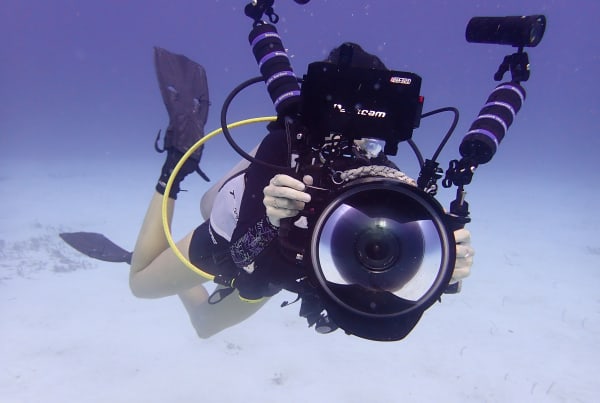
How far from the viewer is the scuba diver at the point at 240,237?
177cm

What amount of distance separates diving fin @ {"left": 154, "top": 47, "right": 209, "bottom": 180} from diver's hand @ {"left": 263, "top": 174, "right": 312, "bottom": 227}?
6.90 ft

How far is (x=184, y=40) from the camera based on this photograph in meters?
79.1

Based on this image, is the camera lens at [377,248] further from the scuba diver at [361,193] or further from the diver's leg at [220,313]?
the diver's leg at [220,313]

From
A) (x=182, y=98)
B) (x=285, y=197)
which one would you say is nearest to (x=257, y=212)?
(x=285, y=197)

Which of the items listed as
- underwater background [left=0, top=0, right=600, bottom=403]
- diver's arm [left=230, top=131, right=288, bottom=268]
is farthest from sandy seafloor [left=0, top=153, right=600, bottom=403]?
diver's arm [left=230, top=131, right=288, bottom=268]

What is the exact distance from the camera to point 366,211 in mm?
1523

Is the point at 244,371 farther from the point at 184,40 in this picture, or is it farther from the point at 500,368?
the point at 184,40

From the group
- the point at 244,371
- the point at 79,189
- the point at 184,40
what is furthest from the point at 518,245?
the point at 184,40

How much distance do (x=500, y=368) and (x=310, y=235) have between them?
5.68 metres

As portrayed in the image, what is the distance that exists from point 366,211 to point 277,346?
16.3ft

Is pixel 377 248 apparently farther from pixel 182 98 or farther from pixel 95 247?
pixel 95 247

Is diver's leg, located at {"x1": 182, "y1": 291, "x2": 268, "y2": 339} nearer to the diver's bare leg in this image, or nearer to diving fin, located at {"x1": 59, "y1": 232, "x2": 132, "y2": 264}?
the diver's bare leg

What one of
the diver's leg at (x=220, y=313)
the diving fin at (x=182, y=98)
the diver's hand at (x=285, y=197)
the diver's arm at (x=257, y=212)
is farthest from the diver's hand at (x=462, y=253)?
the diver's leg at (x=220, y=313)

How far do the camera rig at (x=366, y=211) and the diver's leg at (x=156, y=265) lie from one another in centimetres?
226
